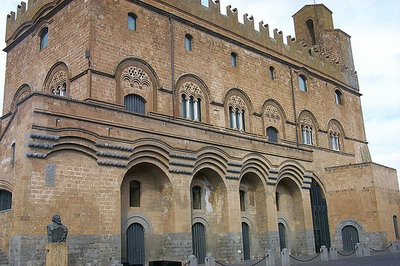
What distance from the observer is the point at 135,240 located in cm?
1728

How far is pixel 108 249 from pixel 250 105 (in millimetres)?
13917

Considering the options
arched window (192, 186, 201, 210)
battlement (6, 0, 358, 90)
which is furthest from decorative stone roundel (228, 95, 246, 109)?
arched window (192, 186, 201, 210)

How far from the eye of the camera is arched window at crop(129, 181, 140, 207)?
17.8 metres

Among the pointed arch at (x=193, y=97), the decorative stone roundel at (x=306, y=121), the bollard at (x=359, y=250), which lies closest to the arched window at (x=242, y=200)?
the pointed arch at (x=193, y=97)

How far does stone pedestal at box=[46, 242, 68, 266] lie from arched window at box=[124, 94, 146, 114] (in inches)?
339

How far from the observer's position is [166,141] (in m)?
17.8

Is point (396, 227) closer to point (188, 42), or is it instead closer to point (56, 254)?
point (188, 42)

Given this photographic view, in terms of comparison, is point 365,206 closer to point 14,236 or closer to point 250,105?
point 250,105

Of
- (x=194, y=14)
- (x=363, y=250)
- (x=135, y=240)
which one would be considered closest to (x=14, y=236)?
(x=135, y=240)

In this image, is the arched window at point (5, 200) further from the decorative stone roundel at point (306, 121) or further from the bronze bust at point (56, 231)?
the decorative stone roundel at point (306, 121)

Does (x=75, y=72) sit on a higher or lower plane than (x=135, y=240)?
higher

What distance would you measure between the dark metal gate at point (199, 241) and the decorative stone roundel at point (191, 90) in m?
6.87

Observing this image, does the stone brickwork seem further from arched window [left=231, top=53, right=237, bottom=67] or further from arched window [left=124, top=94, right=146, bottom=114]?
arched window [left=231, top=53, right=237, bottom=67]

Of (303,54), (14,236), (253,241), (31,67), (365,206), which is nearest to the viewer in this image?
(14,236)
